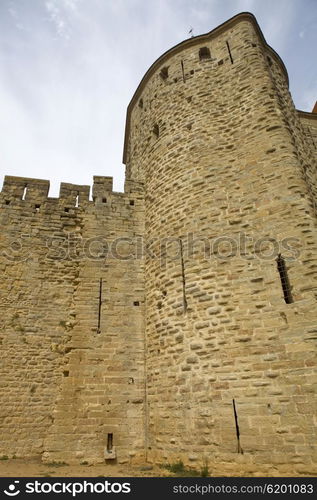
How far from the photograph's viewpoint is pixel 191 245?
6.68 meters

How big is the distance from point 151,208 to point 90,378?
13.8 ft

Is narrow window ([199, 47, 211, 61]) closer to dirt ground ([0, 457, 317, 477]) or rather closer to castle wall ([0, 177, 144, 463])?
castle wall ([0, 177, 144, 463])

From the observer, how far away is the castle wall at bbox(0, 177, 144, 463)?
6035 millimetres

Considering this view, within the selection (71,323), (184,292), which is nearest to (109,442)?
(71,323)

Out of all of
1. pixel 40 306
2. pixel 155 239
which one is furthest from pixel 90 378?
pixel 155 239

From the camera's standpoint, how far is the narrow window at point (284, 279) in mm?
5336

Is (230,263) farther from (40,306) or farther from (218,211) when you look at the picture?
(40,306)

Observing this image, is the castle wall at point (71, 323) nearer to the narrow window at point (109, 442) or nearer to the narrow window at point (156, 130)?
the narrow window at point (109, 442)

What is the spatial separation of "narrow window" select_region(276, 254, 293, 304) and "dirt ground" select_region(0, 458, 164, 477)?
3.31 m

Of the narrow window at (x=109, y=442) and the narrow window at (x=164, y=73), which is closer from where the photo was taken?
the narrow window at (x=109, y=442)

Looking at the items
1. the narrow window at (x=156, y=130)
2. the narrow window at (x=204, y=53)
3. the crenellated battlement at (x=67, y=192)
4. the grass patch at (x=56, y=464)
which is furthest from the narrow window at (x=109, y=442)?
the narrow window at (x=204, y=53)

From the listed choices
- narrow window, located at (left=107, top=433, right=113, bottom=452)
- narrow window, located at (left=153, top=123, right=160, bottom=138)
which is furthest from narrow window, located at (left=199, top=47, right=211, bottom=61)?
narrow window, located at (left=107, top=433, right=113, bottom=452)

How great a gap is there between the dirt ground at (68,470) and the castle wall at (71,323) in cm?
20

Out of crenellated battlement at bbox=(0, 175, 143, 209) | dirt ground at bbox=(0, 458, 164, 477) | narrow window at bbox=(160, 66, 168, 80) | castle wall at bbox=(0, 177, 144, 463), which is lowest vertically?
dirt ground at bbox=(0, 458, 164, 477)
